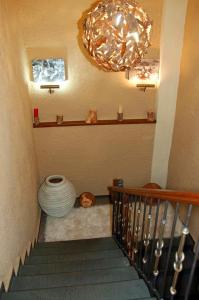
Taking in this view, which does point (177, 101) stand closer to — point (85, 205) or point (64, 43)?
point (64, 43)

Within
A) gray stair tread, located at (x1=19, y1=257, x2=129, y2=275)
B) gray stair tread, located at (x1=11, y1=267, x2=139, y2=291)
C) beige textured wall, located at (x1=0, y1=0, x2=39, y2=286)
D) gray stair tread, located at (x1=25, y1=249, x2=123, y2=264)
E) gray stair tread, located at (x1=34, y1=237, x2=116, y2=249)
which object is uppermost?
beige textured wall, located at (x1=0, y1=0, x2=39, y2=286)

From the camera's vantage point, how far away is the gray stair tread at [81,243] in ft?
11.1

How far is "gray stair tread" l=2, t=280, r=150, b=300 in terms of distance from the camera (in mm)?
1792

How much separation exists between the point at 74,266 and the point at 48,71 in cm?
263

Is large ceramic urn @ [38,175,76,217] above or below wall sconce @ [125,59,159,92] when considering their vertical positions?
below

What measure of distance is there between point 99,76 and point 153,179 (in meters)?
2.13

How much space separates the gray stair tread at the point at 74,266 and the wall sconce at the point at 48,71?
2.42 metres

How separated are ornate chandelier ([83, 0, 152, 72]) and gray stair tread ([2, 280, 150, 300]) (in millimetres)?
1658

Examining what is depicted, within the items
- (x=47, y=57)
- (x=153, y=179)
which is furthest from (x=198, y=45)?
(x=153, y=179)

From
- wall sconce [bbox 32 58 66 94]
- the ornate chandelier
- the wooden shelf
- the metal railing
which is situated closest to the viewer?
the metal railing

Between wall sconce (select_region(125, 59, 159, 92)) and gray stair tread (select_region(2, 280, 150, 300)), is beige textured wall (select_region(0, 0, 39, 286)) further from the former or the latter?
wall sconce (select_region(125, 59, 159, 92))

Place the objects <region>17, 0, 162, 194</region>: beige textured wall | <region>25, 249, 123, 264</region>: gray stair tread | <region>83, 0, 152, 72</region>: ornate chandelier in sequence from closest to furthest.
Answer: <region>83, 0, 152, 72</region>: ornate chandelier < <region>25, 249, 123, 264</region>: gray stair tread < <region>17, 0, 162, 194</region>: beige textured wall

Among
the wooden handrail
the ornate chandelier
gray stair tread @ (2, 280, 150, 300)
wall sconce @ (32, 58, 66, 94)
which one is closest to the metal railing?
the wooden handrail

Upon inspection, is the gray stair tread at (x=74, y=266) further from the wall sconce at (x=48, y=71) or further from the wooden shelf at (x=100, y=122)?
the wall sconce at (x=48, y=71)
